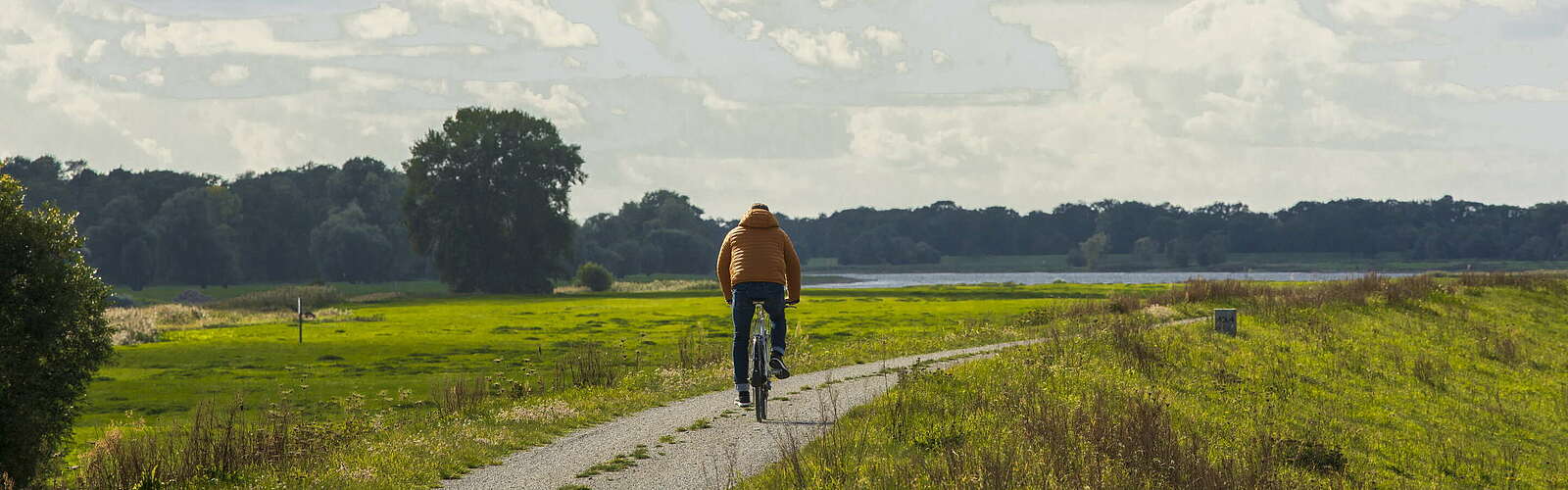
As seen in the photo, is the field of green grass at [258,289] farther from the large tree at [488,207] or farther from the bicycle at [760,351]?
the bicycle at [760,351]

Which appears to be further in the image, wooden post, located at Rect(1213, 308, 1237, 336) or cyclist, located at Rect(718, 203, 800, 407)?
wooden post, located at Rect(1213, 308, 1237, 336)

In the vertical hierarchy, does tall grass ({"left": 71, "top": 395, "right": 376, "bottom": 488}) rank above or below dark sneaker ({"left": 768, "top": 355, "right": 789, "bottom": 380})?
below

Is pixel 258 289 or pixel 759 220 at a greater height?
pixel 759 220

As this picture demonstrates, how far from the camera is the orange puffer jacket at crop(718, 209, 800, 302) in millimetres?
14805

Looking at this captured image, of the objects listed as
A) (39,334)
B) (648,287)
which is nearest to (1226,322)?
(39,334)

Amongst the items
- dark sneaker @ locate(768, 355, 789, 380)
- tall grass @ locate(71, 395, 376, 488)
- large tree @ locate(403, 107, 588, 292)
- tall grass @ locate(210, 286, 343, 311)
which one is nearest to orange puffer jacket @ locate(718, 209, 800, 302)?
dark sneaker @ locate(768, 355, 789, 380)

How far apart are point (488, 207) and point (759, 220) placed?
88.3 metres

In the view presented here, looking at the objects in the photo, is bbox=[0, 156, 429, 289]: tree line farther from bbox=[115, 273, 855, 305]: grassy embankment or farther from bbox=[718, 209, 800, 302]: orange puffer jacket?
bbox=[718, 209, 800, 302]: orange puffer jacket

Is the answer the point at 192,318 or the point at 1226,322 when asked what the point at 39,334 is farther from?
the point at 192,318

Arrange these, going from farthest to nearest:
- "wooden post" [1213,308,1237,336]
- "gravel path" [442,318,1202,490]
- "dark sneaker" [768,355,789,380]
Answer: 1. "wooden post" [1213,308,1237,336]
2. "dark sneaker" [768,355,789,380]
3. "gravel path" [442,318,1202,490]

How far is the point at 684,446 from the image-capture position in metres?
14.3

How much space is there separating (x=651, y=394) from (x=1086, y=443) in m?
8.23

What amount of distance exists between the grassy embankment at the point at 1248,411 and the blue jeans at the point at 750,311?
1419 mm

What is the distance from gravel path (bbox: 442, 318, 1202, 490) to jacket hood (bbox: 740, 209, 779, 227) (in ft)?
6.72
